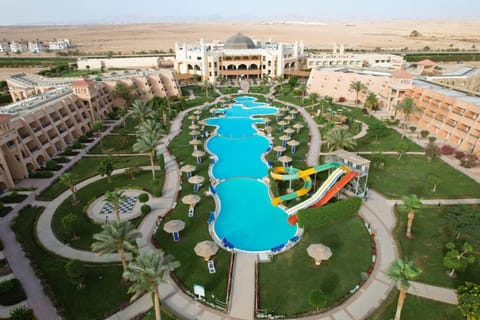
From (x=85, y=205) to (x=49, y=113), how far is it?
24.9 m

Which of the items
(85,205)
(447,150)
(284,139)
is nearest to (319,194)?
(284,139)

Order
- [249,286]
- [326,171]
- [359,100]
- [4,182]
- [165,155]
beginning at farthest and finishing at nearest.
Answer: [359,100] → [165,155] → [326,171] → [4,182] → [249,286]

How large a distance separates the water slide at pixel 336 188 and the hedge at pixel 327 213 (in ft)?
7.48

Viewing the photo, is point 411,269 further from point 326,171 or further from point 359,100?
point 359,100

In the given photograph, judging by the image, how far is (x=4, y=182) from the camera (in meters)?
38.1

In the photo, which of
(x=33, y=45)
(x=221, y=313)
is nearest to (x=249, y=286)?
(x=221, y=313)

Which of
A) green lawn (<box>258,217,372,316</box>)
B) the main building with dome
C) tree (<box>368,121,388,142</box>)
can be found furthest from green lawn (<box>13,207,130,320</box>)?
the main building with dome

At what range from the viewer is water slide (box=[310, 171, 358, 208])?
33.4m

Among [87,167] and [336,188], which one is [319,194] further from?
[87,167]

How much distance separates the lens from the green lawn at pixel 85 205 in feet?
96.8

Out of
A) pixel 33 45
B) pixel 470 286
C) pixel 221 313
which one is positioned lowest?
pixel 221 313

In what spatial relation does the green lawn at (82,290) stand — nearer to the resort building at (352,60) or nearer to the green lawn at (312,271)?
the green lawn at (312,271)

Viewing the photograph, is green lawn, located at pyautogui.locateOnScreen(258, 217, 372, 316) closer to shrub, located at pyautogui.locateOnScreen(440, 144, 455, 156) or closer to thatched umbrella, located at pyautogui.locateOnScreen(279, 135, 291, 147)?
thatched umbrella, located at pyautogui.locateOnScreen(279, 135, 291, 147)

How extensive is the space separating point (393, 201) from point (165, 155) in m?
33.1
